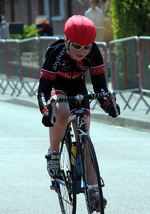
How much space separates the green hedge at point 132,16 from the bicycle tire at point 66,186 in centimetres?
869

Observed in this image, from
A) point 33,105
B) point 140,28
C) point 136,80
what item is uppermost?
point 140,28

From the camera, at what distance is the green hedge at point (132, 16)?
1307 centimetres

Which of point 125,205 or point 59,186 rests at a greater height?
point 59,186

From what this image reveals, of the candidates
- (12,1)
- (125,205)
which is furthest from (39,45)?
(12,1)

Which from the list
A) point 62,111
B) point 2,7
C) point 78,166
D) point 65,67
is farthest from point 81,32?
point 2,7

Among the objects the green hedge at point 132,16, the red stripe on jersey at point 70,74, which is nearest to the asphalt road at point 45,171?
the red stripe on jersey at point 70,74

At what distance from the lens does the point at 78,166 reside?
4.38 meters

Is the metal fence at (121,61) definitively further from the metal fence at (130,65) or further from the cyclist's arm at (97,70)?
the cyclist's arm at (97,70)

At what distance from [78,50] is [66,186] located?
1143 mm

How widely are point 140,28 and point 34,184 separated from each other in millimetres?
7755

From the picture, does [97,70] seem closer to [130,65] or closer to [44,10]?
[130,65]

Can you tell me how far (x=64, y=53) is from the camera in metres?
4.66

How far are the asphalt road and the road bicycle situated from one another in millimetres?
589

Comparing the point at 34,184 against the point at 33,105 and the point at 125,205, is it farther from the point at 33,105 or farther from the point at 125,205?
the point at 33,105
